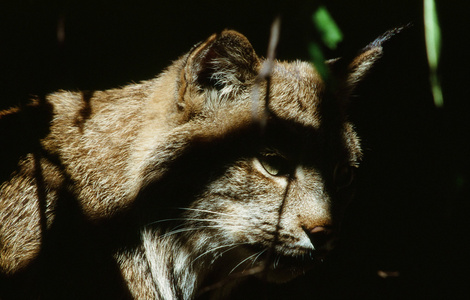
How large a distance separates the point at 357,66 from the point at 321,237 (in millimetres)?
1151

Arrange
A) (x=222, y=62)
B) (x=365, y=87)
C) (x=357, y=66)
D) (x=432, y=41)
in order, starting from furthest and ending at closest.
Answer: (x=365, y=87) → (x=357, y=66) → (x=222, y=62) → (x=432, y=41)

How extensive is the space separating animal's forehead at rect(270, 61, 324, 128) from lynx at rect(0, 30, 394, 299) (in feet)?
0.04

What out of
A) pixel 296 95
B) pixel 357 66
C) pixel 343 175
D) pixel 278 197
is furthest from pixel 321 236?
pixel 357 66

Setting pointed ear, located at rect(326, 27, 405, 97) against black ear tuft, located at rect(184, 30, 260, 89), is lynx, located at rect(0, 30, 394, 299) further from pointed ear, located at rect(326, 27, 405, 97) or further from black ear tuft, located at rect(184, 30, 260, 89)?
pointed ear, located at rect(326, 27, 405, 97)

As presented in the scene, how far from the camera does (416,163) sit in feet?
10.5

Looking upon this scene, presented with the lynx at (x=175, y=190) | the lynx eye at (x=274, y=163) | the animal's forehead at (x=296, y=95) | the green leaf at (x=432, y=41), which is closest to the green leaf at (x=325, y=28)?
the lynx at (x=175, y=190)

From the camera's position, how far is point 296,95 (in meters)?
2.50

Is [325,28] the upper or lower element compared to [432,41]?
upper

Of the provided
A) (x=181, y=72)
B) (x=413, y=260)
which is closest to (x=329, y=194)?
(x=181, y=72)

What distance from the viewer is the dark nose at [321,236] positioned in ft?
6.92

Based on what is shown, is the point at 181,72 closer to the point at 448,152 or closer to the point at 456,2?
the point at 448,152

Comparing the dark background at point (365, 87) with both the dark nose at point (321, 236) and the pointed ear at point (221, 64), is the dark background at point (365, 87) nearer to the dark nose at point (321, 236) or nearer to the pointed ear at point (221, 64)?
the pointed ear at point (221, 64)

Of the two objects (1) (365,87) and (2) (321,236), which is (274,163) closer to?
(2) (321,236)

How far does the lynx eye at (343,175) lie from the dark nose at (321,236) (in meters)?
0.52
